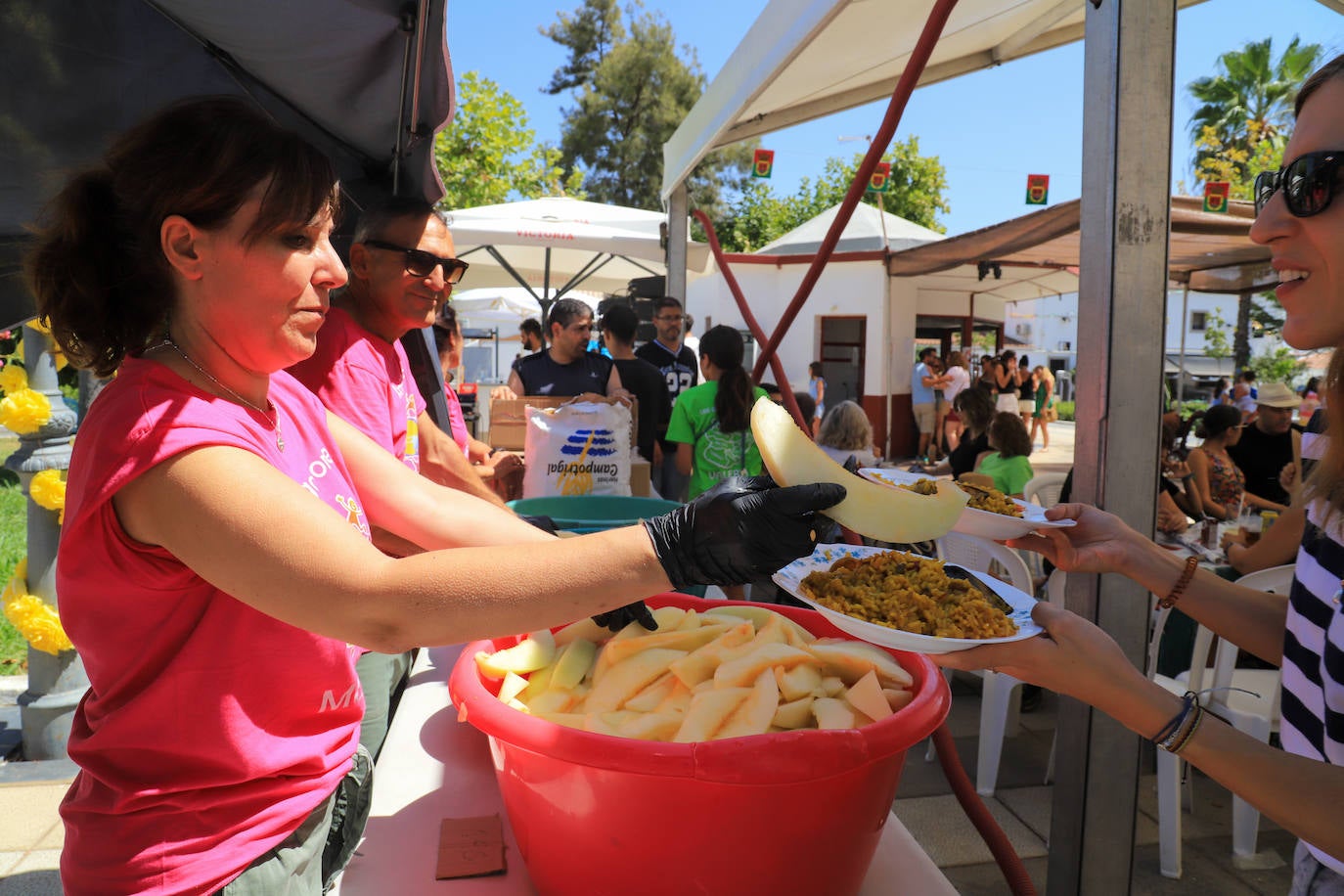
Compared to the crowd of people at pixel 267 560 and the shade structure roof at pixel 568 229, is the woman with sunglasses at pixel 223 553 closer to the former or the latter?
the crowd of people at pixel 267 560

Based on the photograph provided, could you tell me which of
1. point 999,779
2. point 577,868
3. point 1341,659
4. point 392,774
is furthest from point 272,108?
point 999,779

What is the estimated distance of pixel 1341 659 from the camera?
1.24 metres

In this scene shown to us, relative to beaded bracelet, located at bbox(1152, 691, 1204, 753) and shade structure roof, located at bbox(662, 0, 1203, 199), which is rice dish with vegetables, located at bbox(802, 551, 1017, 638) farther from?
shade structure roof, located at bbox(662, 0, 1203, 199)

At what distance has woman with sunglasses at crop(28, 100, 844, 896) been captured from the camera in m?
0.99

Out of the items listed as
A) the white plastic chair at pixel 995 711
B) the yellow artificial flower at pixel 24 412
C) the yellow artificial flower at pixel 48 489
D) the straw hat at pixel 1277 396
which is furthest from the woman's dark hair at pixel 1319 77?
the straw hat at pixel 1277 396

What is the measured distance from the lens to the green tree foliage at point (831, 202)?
27312 mm

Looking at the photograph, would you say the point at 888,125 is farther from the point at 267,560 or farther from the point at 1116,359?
the point at 267,560

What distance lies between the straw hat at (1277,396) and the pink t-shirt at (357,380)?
23.1 ft

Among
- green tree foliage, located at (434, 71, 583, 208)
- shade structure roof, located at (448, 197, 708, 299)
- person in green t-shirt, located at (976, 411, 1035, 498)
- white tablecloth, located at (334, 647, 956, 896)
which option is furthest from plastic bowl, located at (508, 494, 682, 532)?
green tree foliage, located at (434, 71, 583, 208)

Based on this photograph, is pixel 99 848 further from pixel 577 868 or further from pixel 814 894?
pixel 814 894

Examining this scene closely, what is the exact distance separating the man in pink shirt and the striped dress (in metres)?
1.87

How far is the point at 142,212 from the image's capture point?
3.72ft

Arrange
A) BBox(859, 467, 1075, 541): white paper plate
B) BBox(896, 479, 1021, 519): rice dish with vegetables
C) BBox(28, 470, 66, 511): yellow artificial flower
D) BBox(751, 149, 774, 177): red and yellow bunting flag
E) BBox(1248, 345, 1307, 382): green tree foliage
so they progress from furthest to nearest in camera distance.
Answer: BBox(1248, 345, 1307, 382): green tree foliage < BBox(751, 149, 774, 177): red and yellow bunting flag < BBox(28, 470, 66, 511): yellow artificial flower < BBox(896, 479, 1021, 519): rice dish with vegetables < BBox(859, 467, 1075, 541): white paper plate

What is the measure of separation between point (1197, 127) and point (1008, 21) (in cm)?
3030
